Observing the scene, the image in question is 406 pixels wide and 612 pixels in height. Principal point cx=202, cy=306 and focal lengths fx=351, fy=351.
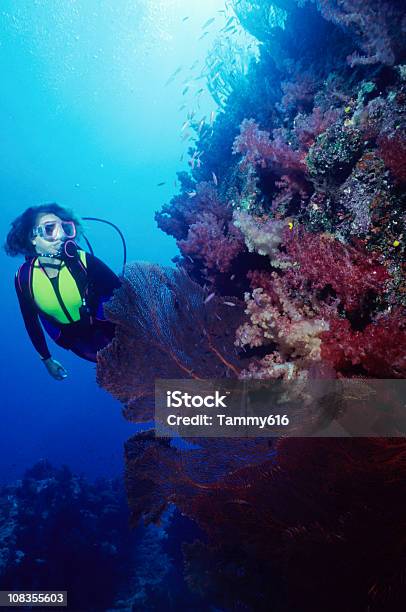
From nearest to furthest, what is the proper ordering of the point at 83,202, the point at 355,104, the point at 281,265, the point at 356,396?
1. the point at 356,396
2. the point at 281,265
3. the point at 355,104
4. the point at 83,202

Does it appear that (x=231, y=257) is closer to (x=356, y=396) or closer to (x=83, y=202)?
(x=356, y=396)

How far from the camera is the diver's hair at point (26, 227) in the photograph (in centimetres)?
490

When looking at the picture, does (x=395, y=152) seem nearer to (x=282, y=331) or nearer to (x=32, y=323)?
(x=282, y=331)

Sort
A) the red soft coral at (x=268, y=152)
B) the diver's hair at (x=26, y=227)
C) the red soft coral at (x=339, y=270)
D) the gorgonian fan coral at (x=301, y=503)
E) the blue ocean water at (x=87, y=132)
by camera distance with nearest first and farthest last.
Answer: the gorgonian fan coral at (x=301, y=503) < the red soft coral at (x=339, y=270) < the red soft coral at (x=268, y=152) < the diver's hair at (x=26, y=227) < the blue ocean water at (x=87, y=132)

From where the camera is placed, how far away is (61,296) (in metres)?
4.62

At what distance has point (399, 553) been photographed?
2.29 metres

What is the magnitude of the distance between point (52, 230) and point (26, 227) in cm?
44

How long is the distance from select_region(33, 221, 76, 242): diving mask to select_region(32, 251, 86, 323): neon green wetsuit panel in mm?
541

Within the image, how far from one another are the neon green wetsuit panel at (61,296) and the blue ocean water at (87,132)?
8986 millimetres

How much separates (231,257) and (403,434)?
2.32 m

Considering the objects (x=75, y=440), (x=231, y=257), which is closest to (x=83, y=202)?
(x=75, y=440)

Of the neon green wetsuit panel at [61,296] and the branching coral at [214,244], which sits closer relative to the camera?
the branching coral at [214,244]

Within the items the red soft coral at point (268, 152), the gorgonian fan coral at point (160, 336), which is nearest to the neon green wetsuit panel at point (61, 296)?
the gorgonian fan coral at point (160, 336)

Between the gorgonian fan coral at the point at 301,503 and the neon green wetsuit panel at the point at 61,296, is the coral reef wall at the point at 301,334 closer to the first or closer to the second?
the gorgonian fan coral at the point at 301,503
